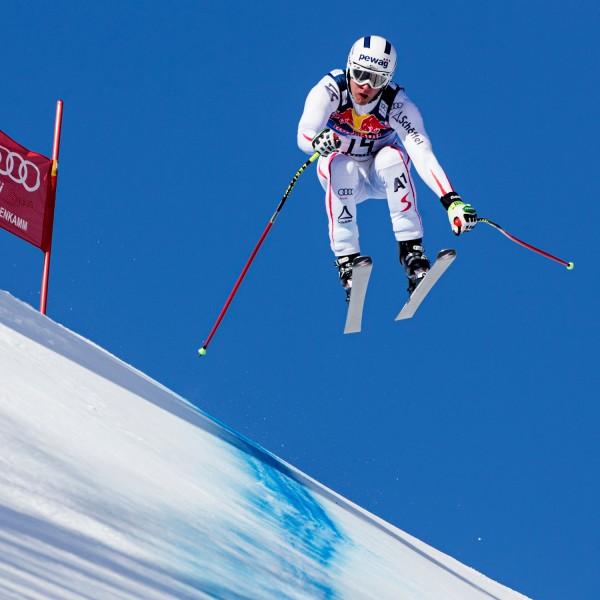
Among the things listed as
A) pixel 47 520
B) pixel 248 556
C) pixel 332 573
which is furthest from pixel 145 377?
pixel 47 520

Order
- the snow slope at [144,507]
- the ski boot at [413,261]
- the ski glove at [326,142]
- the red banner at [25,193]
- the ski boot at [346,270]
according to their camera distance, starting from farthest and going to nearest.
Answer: the red banner at [25,193] < the ski boot at [346,270] < the ski boot at [413,261] < the ski glove at [326,142] < the snow slope at [144,507]

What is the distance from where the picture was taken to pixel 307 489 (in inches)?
282

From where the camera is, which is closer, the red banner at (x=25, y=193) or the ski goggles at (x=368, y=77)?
the ski goggles at (x=368, y=77)

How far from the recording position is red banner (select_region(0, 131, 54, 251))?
938 cm

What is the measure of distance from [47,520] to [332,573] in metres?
2.07

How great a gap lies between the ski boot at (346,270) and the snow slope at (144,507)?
1202mm

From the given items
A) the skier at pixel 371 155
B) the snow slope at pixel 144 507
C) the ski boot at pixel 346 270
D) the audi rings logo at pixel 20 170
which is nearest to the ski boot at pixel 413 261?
the skier at pixel 371 155

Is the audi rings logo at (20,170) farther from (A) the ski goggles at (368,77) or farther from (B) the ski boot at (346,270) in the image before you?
(A) the ski goggles at (368,77)

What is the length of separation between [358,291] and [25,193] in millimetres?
3361

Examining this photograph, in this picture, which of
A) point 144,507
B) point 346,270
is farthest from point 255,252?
point 144,507

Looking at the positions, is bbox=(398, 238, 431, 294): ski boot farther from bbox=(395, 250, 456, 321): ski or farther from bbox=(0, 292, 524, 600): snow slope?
bbox=(0, 292, 524, 600): snow slope

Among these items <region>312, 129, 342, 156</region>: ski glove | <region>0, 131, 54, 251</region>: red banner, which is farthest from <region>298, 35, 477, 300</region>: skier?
<region>0, 131, 54, 251</region>: red banner

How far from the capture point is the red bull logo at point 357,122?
24.8 ft

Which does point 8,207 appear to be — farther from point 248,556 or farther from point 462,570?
point 248,556
